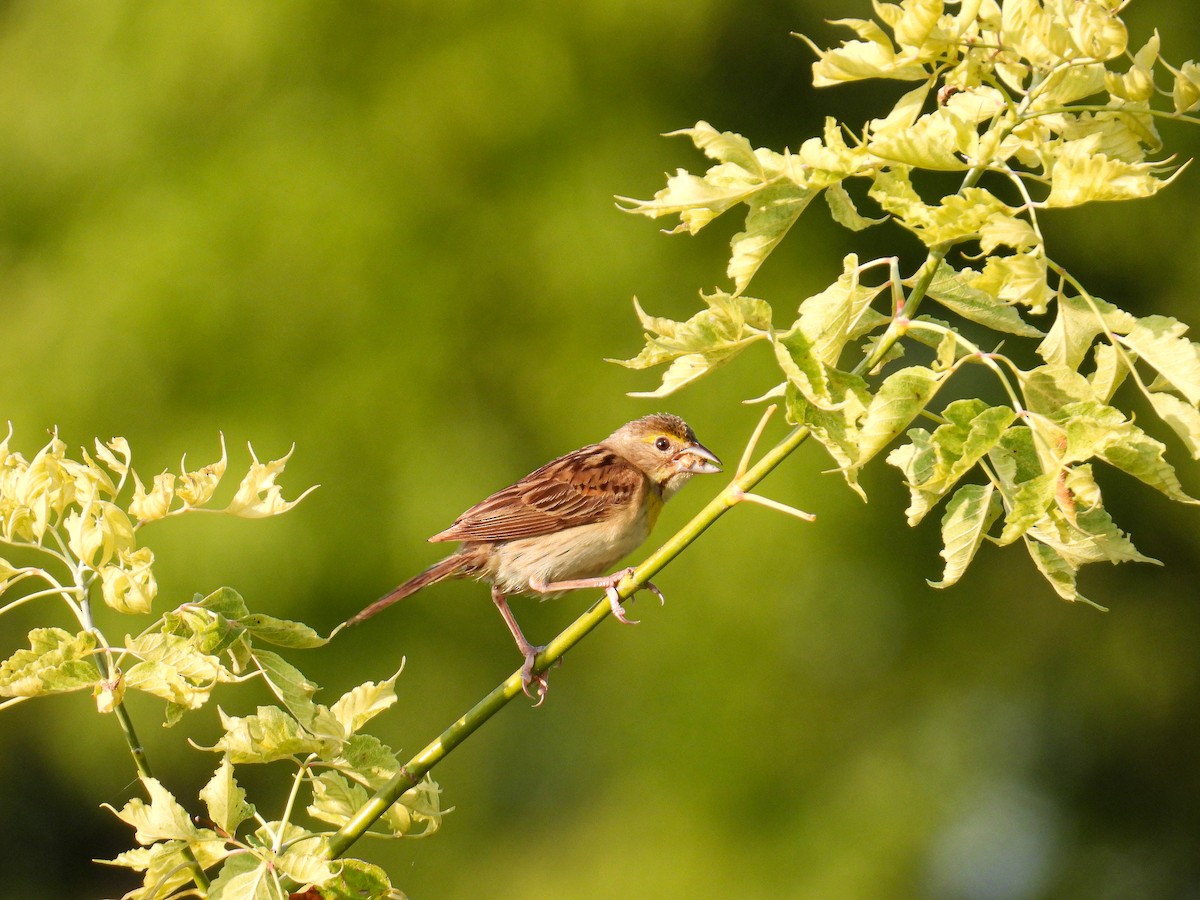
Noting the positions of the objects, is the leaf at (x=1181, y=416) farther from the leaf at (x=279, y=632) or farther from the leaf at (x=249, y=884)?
the leaf at (x=249, y=884)

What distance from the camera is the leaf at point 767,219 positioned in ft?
6.69

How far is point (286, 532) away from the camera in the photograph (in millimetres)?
9500

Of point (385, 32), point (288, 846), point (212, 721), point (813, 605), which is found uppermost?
point (288, 846)

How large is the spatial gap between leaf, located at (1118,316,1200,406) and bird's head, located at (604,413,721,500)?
318cm

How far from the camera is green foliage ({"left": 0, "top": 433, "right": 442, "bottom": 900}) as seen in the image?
1.92 m

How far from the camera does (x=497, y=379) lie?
1067 centimetres

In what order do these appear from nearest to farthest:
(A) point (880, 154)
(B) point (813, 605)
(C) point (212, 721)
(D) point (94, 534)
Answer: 1. (A) point (880, 154)
2. (D) point (94, 534)
3. (C) point (212, 721)
4. (B) point (813, 605)

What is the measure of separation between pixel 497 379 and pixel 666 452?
5.47 metres

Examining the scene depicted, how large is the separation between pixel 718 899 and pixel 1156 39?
28.5 feet

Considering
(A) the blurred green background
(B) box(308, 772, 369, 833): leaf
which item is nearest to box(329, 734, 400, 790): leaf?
(B) box(308, 772, 369, 833): leaf

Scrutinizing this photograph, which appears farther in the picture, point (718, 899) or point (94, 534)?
point (718, 899)

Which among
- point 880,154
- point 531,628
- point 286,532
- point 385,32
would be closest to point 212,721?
point 286,532

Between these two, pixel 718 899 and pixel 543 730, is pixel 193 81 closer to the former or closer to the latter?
pixel 543 730

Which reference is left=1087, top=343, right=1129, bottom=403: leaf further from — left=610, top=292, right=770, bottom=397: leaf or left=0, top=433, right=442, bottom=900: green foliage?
left=0, top=433, right=442, bottom=900: green foliage
